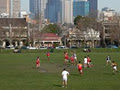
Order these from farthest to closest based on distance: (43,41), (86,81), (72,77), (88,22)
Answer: (43,41), (88,22), (72,77), (86,81)

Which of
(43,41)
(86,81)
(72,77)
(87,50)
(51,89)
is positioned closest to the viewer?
(51,89)

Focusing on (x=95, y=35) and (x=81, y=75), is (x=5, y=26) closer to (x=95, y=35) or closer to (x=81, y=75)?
(x=95, y=35)

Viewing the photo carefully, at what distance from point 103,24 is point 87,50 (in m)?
36.6

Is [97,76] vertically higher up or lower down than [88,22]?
lower down

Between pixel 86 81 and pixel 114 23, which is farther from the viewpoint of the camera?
pixel 114 23

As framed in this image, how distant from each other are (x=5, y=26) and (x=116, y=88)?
91026mm

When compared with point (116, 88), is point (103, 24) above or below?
above

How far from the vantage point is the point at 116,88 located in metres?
24.3

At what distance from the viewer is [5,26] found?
11244 cm

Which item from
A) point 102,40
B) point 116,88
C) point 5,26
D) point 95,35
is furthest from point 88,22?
point 116,88

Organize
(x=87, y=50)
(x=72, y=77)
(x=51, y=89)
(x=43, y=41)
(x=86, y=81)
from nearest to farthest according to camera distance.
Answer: (x=51, y=89)
(x=86, y=81)
(x=72, y=77)
(x=87, y=50)
(x=43, y=41)

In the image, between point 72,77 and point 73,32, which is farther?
point 73,32

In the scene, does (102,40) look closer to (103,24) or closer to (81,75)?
(103,24)

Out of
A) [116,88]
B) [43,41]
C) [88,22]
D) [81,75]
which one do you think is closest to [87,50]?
[88,22]
